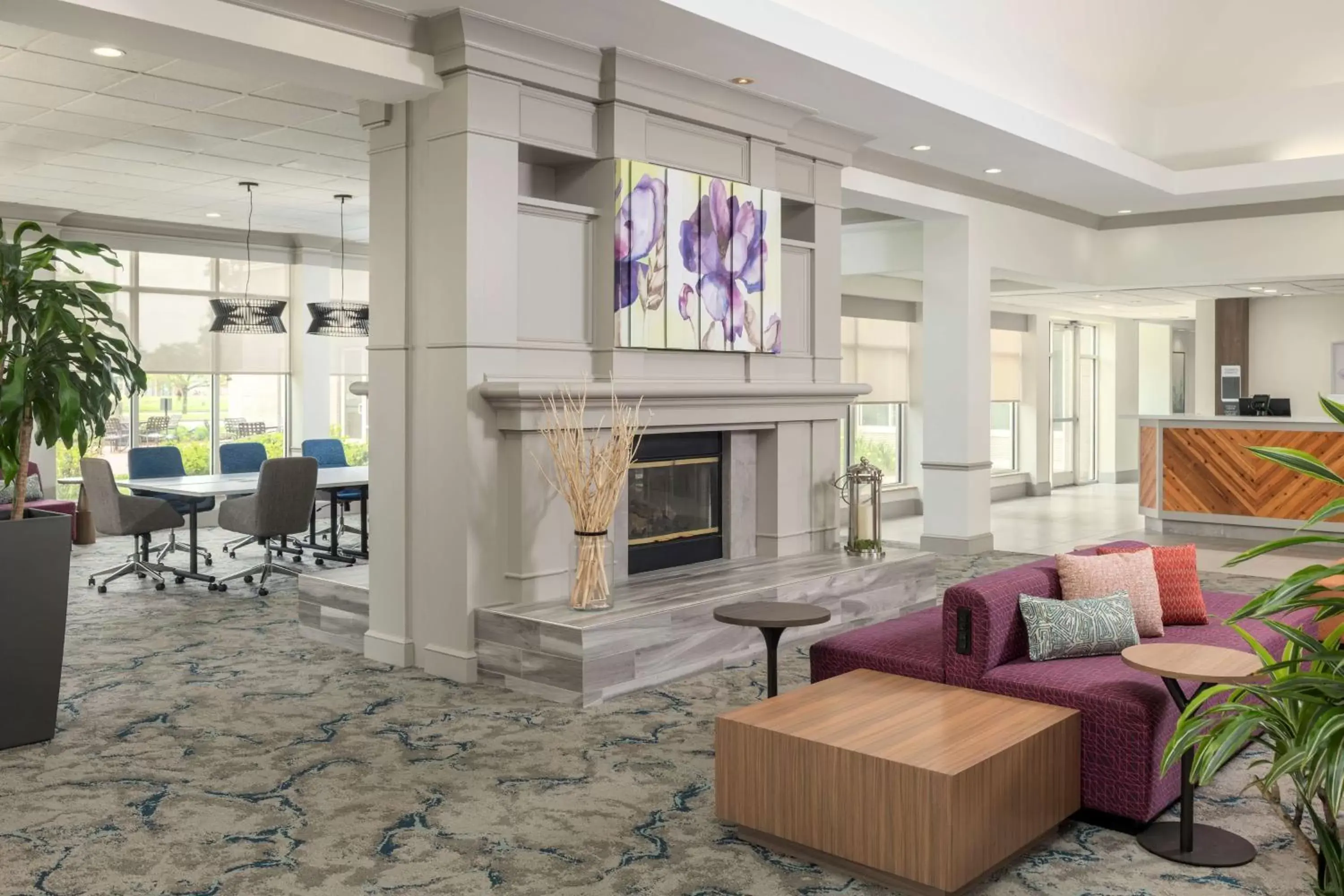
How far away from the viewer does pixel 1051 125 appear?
7578 mm

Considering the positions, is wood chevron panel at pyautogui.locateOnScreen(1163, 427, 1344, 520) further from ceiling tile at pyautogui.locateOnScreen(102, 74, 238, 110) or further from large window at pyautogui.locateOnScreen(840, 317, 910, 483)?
ceiling tile at pyautogui.locateOnScreen(102, 74, 238, 110)

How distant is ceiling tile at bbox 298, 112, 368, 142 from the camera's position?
6.38m

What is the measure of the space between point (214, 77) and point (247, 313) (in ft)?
10.0

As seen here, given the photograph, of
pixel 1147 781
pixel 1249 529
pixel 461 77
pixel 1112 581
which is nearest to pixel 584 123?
pixel 461 77

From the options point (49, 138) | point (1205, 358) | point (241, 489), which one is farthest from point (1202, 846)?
point (1205, 358)

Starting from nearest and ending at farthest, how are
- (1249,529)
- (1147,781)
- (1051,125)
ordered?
1. (1147,781)
2. (1051,125)
3. (1249,529)

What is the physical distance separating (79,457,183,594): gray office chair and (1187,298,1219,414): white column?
10641 millimetres

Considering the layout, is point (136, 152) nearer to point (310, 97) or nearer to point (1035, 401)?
point (310, 97)

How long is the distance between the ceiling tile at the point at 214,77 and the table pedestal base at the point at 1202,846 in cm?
493

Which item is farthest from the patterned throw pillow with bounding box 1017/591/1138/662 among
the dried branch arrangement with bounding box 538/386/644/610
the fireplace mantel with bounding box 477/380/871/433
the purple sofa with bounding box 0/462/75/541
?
the purple sofa with bounding box 0/462/75/541

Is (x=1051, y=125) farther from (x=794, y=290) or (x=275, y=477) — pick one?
(x=275, y=477)

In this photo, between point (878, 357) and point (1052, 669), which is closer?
point (1052, 669)

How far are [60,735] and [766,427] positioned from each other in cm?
389

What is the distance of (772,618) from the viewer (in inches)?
159
